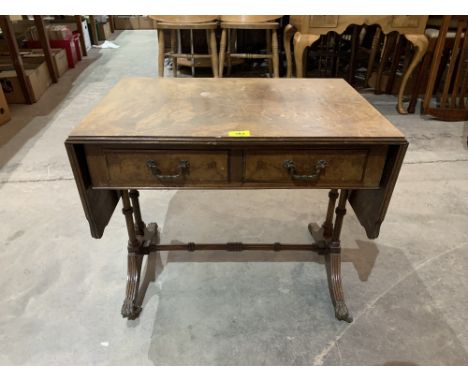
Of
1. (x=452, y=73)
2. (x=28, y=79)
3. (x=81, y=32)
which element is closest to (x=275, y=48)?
(x=452, y=73)

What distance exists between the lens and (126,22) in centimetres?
712

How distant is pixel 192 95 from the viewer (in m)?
1.28

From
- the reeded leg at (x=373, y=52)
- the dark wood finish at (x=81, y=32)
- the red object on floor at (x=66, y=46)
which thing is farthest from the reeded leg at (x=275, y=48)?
the dark wood finish at (x=81, y=32)

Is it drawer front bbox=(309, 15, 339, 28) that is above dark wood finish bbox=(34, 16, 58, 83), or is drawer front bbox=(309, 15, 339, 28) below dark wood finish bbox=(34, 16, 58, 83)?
above

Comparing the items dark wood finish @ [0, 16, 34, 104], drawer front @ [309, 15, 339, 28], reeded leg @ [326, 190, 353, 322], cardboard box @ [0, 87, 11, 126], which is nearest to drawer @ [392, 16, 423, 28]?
drawer front @ [309, 15, 339, 28]

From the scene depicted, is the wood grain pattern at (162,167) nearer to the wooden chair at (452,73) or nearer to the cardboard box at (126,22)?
the wooden chair at (452,73)

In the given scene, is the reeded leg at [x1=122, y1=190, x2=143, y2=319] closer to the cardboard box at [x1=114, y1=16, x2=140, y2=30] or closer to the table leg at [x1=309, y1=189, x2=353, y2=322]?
the table leg at [x1=309, y1=189, x2=353, y2=322]

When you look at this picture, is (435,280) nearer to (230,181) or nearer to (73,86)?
(230,181)

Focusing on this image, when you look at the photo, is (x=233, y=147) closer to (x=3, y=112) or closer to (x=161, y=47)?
(x=161, y=47)

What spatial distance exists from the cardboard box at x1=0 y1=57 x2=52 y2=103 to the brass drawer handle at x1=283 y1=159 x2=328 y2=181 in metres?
3.13

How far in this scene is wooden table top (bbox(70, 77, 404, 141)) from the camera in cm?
99

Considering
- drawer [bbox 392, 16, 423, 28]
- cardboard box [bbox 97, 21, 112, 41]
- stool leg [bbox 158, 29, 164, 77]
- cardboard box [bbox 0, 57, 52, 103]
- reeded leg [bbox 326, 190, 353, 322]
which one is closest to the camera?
reeded leg [bbox 326, 190, 353, 322]

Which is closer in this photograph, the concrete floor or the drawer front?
the concrete floor

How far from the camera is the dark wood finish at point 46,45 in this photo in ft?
11.3
